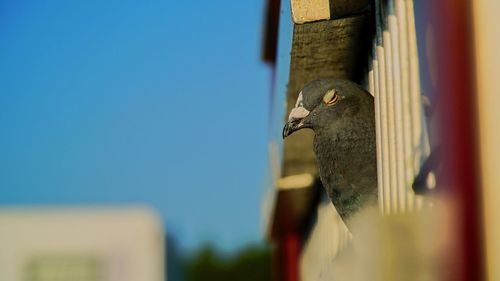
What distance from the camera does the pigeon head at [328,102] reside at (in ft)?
8.99

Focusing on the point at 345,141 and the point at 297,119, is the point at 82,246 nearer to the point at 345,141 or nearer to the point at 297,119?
the point at 297,119

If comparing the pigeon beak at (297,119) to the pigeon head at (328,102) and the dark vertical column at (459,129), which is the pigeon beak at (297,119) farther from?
the dark vertical column at (459,129)

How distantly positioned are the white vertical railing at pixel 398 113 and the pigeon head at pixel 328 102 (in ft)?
0.20

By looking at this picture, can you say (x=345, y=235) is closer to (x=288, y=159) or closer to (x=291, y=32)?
(x=291, y=32)

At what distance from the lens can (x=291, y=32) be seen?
3.06m

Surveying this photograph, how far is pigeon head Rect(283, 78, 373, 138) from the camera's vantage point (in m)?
2.74

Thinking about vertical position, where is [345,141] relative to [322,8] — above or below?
below

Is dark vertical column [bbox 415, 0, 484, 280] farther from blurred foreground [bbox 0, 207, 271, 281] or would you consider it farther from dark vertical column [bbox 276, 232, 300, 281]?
blurred foreground [bbox 0, 207, 271, 281]

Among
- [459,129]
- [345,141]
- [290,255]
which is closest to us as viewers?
[459,129]

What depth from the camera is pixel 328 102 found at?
110 inches

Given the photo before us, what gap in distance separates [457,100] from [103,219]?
27.3m

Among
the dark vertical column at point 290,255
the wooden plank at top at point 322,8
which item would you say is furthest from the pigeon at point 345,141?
the dark vertical column at point 290,255

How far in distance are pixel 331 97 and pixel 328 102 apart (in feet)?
0.06

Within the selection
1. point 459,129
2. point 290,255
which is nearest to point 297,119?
point 459,129
